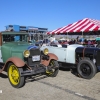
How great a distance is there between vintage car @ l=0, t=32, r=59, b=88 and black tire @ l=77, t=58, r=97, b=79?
3.10ft

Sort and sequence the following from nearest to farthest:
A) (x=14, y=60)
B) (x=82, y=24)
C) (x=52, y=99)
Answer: (x=52, y=99), (x=14, y=60), (x=82, y=24)

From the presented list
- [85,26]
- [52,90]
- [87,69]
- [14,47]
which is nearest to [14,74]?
[14,47]

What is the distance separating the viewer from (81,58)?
6.09 meters

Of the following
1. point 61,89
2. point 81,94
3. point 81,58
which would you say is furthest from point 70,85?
point 81,58

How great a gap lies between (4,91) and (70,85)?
1938mm

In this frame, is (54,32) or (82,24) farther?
(54,32)

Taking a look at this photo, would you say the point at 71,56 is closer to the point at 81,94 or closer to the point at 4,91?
the point at 81,94

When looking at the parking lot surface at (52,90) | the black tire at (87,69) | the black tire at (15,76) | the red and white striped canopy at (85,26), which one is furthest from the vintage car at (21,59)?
the red and white striped canopy at (85,26)

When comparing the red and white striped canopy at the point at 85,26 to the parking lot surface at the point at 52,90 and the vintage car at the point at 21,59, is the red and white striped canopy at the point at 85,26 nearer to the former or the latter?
the vintage car at the point at 21,59

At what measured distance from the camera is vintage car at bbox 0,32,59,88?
15.1 ft

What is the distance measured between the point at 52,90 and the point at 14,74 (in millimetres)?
1302

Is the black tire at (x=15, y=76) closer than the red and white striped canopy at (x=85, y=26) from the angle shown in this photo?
Yes

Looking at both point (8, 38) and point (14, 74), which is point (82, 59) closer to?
point (14, 74)

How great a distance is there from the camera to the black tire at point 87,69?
17.5ft
